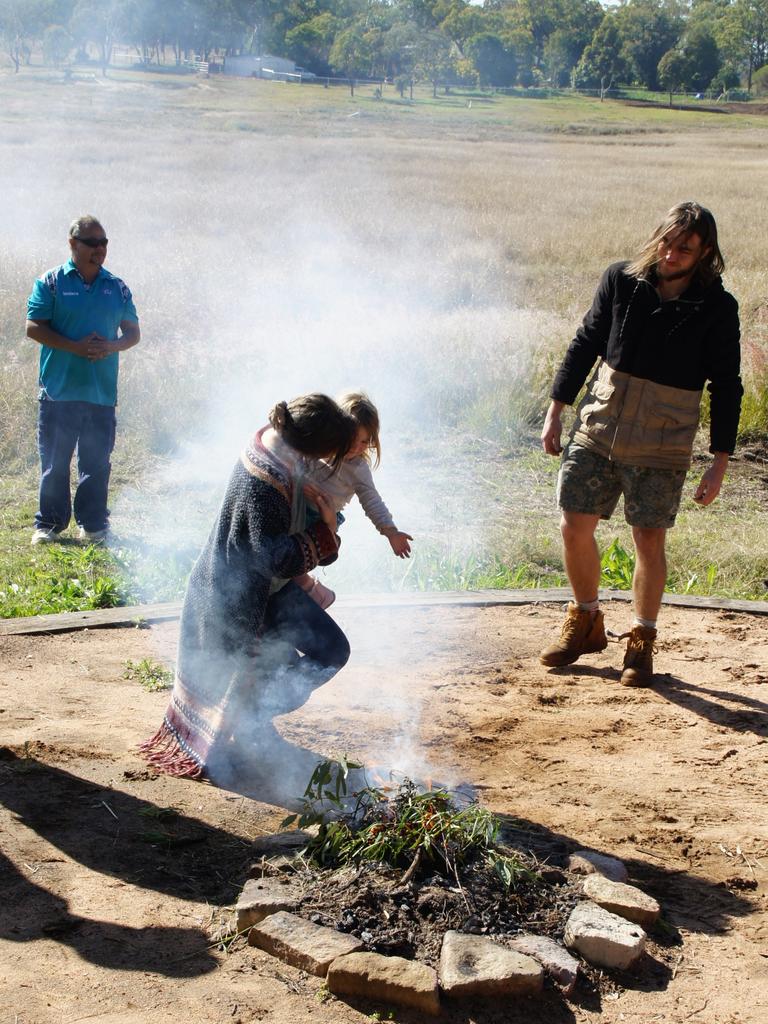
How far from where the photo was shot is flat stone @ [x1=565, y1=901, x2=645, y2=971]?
2652mm

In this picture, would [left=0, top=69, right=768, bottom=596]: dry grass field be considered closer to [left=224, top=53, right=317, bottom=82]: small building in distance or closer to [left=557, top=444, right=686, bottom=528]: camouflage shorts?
[left=224, top=53, right=317, bottom=82]: small building in distance

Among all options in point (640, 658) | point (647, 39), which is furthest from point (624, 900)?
point (647, 39)

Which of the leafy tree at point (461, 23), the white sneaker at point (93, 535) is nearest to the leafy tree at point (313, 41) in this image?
the leafy tree at point (461, 23)

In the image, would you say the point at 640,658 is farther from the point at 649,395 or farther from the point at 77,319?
the point at 77,319

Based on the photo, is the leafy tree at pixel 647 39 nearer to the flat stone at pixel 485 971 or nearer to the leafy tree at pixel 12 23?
the leafy tree at pixel 12 23

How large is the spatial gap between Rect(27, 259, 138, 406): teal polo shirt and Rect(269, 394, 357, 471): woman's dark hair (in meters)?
3.31

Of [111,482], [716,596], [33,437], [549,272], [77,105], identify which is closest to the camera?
[716,596]

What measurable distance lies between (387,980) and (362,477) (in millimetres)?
1549

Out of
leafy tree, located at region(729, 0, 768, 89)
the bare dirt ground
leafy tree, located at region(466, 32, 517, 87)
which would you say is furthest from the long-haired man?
leafy tree, located at region(729, 0, 768, 89)

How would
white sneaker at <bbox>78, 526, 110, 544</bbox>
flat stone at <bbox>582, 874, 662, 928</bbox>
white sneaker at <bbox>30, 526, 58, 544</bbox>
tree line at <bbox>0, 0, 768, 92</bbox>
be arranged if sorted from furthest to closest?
tree line at <bbox>0, 0, 768, 92</bbox>
white sneaker at <bbox>78, 526, 110, 544</bbox>
white sneaker at <bbox>30, 526, 58, 544</bbox>
flat stone at <bbox>582, 874, 662, 928</bbox>

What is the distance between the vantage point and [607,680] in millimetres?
4562

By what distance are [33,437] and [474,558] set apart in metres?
3.65

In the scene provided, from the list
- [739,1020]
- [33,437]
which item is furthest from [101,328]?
[739,1020]

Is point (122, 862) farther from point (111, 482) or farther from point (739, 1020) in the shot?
point (111, 482)
